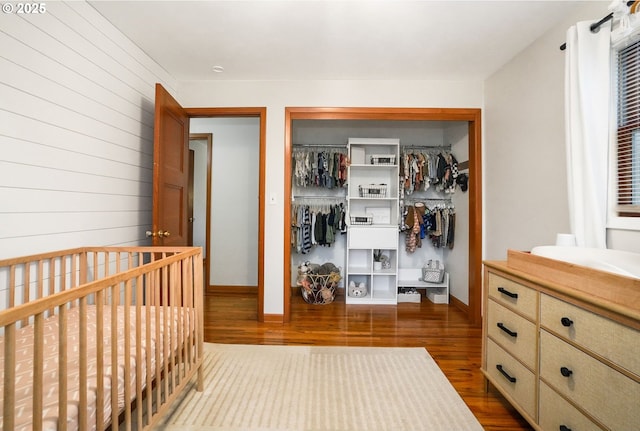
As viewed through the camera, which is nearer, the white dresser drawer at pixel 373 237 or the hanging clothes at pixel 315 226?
the white dresser drawer at pixel 373 237

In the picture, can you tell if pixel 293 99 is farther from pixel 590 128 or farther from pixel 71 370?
pixel 71 370

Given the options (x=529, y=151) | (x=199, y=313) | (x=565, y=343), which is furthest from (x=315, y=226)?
(x=565, y=343)

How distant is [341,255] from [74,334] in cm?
297

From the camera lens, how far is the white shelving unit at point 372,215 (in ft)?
11.4

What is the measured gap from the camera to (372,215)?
381 centimetres

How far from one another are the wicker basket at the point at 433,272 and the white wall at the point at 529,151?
845 millimetres

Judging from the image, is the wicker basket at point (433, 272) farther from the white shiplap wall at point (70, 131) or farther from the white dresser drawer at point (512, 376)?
the white shiplap wall at point (70, 131)

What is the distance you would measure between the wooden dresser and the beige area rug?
0.35m

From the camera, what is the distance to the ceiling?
5.97 ft

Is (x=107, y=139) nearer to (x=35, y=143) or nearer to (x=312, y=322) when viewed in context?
(x=35, y=143)

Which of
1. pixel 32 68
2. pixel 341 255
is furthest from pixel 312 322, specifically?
pixel 32 68

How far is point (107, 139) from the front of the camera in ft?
6.56

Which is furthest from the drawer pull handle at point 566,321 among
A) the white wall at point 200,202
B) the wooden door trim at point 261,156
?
the white wall at point 200,202

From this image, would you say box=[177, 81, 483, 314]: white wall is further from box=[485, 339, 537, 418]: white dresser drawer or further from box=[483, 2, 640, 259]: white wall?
box=[485, 339, 537, 418]: white dresser drawer
